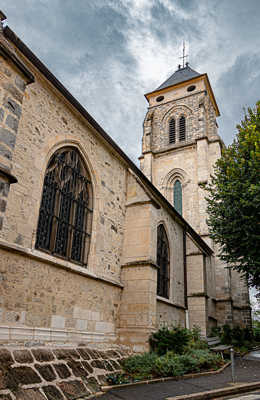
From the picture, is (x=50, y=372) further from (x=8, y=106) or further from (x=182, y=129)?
(x=182, y=129)

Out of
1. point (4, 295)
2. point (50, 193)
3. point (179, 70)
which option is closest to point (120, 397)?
point (4, 295)

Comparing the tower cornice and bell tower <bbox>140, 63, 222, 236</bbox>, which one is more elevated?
the tower cornice

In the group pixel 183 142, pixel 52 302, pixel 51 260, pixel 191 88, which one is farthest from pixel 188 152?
pixel 52 302

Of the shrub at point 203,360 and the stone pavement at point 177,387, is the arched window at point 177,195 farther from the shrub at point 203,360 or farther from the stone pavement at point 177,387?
the stone pavement at point 177,387

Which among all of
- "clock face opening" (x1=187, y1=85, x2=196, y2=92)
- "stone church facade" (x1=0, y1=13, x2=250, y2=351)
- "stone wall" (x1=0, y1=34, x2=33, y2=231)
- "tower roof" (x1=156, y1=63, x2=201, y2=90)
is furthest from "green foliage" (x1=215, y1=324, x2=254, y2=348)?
"tower roof" (x1=156, y1=63, x2=201, y2=90)

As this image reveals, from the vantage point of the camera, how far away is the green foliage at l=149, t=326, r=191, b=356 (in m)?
9.00

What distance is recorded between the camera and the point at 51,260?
6988 mm

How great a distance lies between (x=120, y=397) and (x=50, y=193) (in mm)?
4494

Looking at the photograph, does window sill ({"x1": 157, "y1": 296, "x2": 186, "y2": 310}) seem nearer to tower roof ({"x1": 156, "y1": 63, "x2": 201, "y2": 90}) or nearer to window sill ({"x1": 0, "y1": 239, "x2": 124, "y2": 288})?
window sill ({"x1": 0, "y1": 239, "x2": 124, "y2": 288})

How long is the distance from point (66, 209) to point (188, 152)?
17288 mm

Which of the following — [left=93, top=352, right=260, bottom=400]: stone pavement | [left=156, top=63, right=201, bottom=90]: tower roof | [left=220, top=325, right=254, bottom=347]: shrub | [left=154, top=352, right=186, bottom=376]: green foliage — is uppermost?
[left=156, top=63, right=201, bottom=90]: tower roof

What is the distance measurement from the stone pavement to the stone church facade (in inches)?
64.7

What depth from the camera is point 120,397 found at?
598 centimetres

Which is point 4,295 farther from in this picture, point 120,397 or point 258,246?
point 258,246
